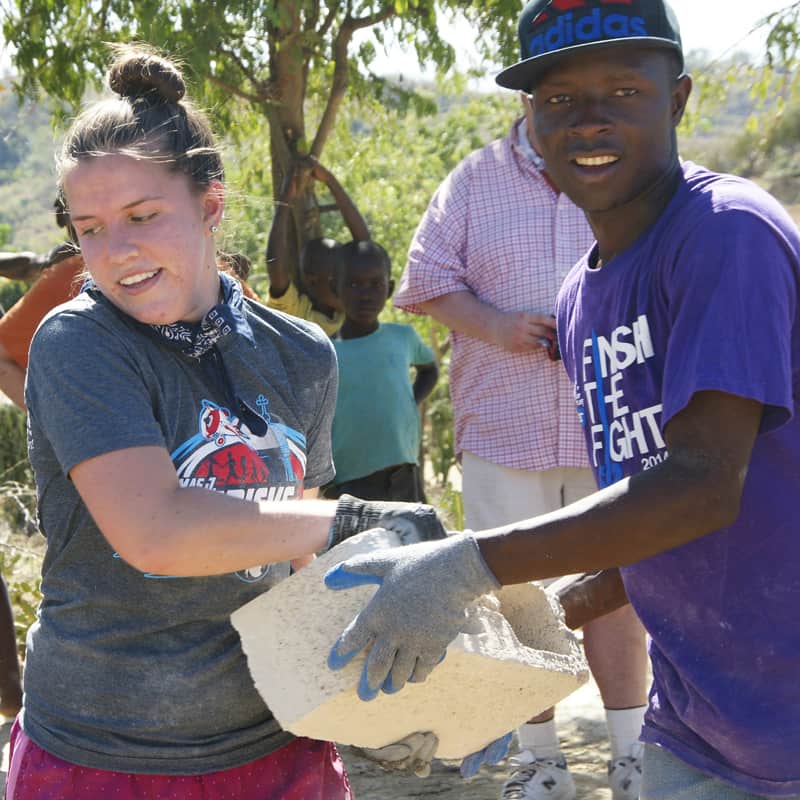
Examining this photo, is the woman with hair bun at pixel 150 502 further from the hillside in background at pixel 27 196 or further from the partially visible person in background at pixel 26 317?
the hillside in background at pixel 27 196

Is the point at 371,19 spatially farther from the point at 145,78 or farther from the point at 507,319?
the point at 145,78

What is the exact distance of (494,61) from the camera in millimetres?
5621

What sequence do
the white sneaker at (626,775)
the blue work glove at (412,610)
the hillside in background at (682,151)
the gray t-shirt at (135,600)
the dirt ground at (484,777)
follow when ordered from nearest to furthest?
the blue work glove at (412,610) < the gray t-shirt at (135,600) < the white sneaker at (626,775) < the dirt ground at (484,777) < the hillside in background at (682,151)

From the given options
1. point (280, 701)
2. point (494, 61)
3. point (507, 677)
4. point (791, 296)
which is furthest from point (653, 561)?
point (494, 61)

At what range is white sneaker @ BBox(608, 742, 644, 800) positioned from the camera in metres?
3.64

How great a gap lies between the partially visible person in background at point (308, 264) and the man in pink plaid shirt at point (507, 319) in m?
1.18

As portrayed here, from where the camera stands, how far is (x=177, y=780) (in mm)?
Result: 1970

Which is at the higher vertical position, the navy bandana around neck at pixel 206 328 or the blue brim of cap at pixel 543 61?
the blue brim of cap at pixel 543 61

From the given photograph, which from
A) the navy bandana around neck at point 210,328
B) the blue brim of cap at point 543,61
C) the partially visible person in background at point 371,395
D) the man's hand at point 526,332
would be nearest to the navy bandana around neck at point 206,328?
the navy bandana around neck at point 210,328

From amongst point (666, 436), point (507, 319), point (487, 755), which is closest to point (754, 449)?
point (666, 436)

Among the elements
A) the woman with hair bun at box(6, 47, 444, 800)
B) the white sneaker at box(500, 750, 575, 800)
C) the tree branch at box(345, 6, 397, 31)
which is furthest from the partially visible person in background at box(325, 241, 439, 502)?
the woman with hair bun at box(6, 47, 444, 800)

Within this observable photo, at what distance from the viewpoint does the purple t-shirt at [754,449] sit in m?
1.74

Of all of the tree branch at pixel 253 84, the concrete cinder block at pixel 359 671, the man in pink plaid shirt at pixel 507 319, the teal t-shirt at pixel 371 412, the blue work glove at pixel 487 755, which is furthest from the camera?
the tree branch at pixel 253 84

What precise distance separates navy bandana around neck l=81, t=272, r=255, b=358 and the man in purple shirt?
1.61ft
